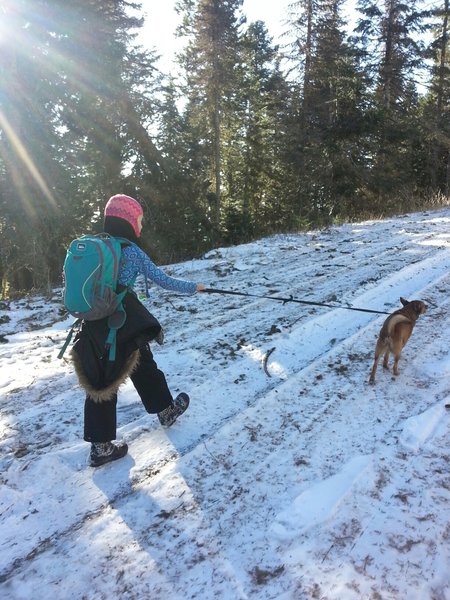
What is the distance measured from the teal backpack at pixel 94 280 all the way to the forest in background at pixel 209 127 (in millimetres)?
7799

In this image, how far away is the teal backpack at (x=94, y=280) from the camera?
288cm

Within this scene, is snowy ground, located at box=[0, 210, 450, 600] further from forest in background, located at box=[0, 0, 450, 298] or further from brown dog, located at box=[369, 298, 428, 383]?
forest in background, located at box=[0, 0, 450, 298]

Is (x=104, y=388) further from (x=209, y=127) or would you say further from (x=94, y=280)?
Answer: (x=209, y=127)

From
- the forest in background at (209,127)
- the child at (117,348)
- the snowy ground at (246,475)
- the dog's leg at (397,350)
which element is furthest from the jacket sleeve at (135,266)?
the forest in background at (209,127)

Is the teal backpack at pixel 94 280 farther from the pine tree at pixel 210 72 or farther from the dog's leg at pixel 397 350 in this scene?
the pine tree at pixel 210 72

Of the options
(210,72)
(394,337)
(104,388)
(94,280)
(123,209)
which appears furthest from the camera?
(210,72)

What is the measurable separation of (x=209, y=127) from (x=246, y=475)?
74.5 feet

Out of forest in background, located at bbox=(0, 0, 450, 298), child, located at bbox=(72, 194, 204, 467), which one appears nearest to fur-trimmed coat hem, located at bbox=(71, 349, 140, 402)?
child, located at bbox=(72, 194, 204, 467)

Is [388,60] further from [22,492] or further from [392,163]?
[22,492]

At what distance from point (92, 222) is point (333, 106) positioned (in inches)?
630

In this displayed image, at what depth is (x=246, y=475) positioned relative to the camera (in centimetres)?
298

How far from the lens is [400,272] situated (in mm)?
7344

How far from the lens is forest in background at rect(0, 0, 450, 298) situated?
12289mm

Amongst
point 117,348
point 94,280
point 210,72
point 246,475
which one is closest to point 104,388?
point 117,348
